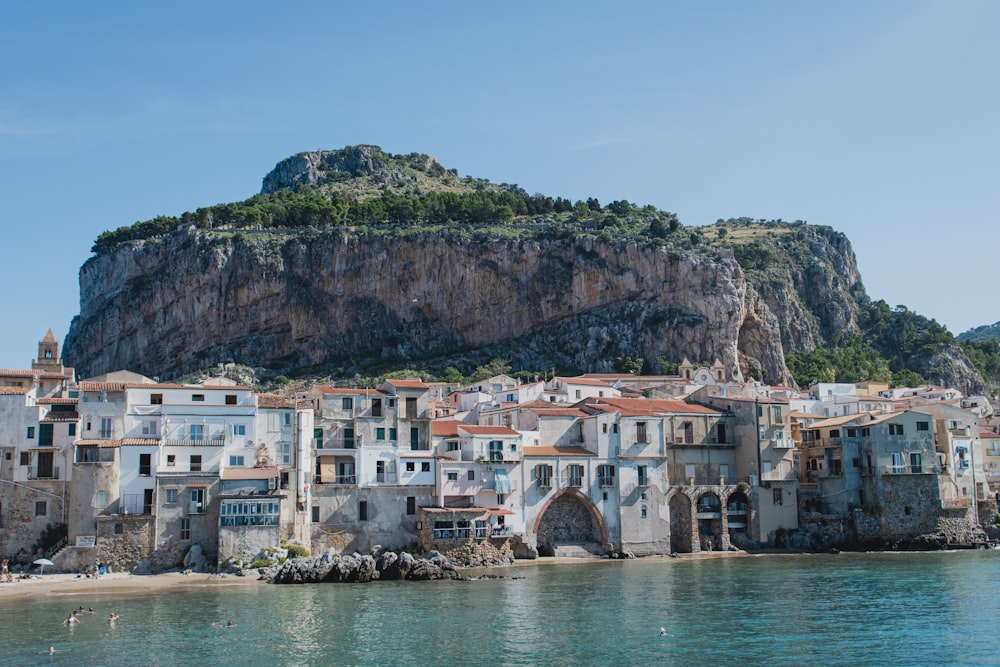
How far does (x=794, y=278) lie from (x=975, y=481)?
4300 inches

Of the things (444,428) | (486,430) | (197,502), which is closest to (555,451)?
(486,430)

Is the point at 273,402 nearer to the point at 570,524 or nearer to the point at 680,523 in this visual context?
the point at 570,524

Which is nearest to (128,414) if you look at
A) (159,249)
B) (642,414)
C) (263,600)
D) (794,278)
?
(263,600)

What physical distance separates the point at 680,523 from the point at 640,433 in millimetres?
7213

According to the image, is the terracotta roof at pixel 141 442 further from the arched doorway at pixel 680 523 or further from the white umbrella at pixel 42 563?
the arched doorway at pixel 680 523

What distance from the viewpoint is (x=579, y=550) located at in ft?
234

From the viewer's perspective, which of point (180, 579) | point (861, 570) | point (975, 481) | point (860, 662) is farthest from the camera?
point (975, 481)

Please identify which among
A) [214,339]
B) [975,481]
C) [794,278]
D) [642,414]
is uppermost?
[794,278]

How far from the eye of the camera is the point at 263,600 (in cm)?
5184

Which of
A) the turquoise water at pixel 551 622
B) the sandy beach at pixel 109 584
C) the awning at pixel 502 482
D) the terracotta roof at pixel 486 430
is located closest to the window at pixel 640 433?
the terracotta roof at pixel 486 430

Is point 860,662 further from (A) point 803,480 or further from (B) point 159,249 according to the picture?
(B) point 159,249

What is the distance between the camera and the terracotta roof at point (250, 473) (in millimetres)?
Answer: 62375

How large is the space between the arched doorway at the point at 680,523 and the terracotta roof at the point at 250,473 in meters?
27.7

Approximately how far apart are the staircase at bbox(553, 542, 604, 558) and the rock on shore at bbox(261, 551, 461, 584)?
1033 cm
